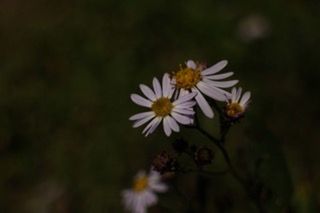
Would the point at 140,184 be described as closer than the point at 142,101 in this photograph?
No

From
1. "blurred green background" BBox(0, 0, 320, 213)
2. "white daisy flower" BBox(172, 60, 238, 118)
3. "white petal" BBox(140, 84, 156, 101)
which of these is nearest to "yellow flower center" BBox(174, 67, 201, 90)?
"white daisy flower" BBox(172, 60, 238, 118)

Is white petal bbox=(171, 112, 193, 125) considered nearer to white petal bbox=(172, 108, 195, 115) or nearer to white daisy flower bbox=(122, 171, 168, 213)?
white petal bbox=(172, 108, 195, 115)

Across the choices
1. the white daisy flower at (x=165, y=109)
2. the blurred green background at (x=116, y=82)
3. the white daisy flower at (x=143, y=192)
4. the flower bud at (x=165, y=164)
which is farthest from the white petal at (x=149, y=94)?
the blurred green background at (x=116, y=82)

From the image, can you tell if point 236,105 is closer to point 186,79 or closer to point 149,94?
point 186,79

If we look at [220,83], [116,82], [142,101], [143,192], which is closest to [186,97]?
[220,83]

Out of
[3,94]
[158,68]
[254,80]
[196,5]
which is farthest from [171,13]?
[3,94]

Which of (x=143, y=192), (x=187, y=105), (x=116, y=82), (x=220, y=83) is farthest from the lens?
(x=116, y=82)

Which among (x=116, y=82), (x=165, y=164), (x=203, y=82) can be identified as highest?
(x=116, y=82)

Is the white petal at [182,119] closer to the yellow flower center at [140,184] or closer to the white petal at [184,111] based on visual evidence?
the white petal at [184,111]
